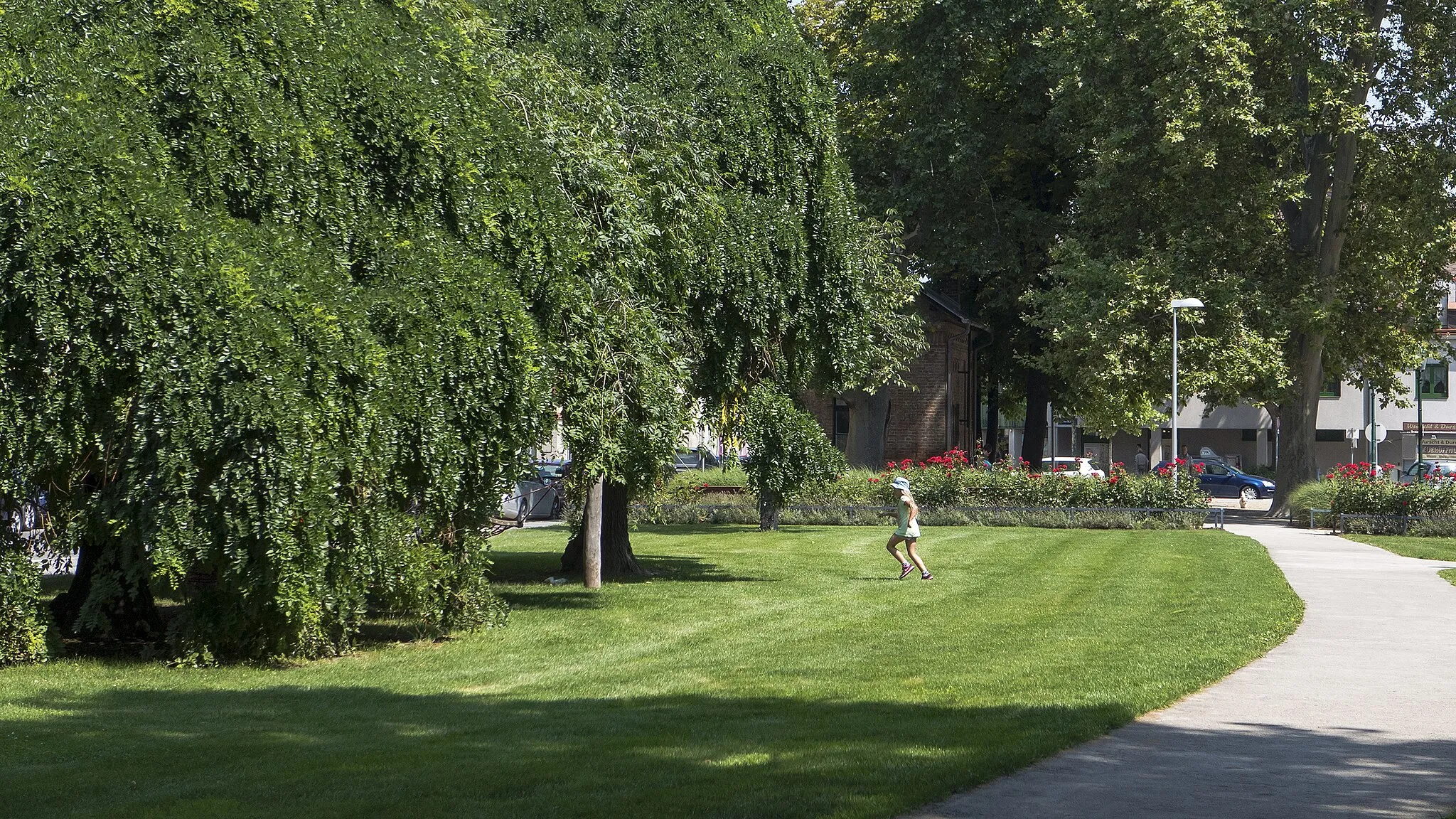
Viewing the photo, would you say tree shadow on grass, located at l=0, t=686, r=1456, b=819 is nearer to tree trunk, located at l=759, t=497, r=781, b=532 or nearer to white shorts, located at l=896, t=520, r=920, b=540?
white shorts, located at l=896, t=520, r=920, b=540

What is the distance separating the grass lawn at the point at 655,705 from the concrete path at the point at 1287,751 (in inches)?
11.2

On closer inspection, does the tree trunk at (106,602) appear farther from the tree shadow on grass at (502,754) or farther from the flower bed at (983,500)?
the flower bed at (983,500)

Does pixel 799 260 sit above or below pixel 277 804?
above

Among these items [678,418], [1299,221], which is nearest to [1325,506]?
[1299,221]

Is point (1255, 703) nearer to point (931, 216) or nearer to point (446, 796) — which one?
point (446, 796)

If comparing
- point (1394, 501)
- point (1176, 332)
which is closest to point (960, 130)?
point (1176, 332)

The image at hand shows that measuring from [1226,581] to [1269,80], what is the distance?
67.2 feet

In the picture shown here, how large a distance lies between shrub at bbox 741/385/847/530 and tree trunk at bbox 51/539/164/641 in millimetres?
6865

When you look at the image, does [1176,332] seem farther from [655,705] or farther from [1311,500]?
[655,705]

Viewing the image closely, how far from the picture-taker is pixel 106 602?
12148mm

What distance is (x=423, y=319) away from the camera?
36.8 feet

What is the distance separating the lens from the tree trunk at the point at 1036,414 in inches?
1869

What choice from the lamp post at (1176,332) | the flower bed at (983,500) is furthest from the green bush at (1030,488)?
the lamp post at (1176,332)

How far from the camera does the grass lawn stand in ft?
21.5
